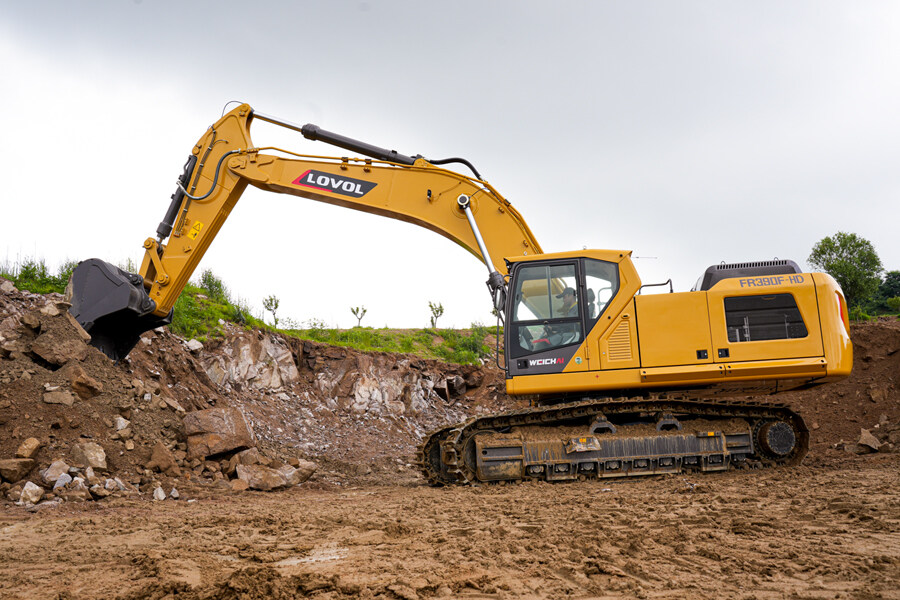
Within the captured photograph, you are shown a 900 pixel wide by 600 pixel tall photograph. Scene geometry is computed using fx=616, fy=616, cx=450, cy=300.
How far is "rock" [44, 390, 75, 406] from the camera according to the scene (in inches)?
309

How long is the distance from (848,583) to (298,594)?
288 centimetres

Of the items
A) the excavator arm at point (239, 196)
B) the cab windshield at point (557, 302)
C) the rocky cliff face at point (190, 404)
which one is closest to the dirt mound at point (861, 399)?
the cab windshield at point (557, 302)

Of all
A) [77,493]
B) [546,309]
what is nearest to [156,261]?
[77,493]

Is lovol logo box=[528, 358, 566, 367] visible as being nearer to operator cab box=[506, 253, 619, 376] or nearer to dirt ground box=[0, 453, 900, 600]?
operator cab box=[506, 253, 619, 376]

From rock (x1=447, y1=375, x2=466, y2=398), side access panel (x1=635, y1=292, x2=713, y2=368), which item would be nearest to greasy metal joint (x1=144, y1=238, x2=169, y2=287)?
side access panel (x1=635, y1=292, x2=713, y2=368)

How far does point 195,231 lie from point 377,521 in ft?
19.0

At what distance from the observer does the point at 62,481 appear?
7012mm

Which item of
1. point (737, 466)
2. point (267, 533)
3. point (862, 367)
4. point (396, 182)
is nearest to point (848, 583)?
point (267, 533)

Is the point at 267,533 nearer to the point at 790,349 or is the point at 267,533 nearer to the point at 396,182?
the point at 396,182

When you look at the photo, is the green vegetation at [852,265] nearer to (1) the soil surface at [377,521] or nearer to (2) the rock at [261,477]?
(1) the soil surface at [377,521]

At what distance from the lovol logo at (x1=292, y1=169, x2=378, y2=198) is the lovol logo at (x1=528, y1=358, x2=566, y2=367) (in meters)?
3.54

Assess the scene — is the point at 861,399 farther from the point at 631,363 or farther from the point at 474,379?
the point at 474,379

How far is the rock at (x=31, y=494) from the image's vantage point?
21.8ft

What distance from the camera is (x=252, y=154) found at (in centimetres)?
931
